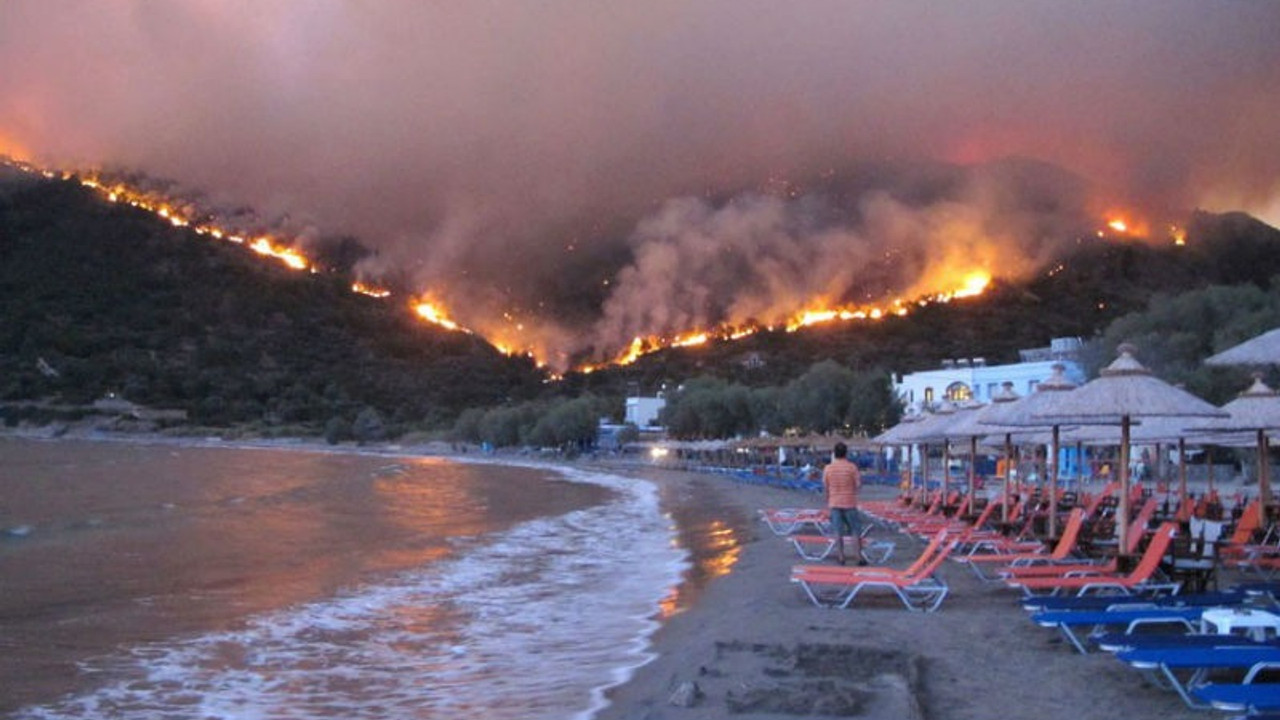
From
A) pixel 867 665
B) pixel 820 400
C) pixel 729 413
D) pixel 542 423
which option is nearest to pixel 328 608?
pixel 867 665

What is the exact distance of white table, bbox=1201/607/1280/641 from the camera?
781cm

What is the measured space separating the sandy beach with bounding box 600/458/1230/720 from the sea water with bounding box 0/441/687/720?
2.48 ft

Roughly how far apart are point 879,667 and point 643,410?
11013 cm

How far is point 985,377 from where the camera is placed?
6406 cm

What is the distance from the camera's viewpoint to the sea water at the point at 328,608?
10320 millimetres

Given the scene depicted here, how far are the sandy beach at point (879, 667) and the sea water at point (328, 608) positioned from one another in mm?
757

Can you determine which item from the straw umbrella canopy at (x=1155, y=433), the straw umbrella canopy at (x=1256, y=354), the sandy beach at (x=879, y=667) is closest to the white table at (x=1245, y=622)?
the sandy beach at (x=879, y=667)

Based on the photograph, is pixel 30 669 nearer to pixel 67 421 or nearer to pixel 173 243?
pixel 67 421

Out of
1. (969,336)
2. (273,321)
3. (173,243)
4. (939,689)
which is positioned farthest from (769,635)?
(173,243)

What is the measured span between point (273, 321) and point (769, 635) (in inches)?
6566

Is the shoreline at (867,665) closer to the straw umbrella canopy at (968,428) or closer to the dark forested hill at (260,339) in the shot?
the straw umbrella canopy at (968,428)

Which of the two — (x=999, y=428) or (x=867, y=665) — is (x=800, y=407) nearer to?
(x=999, y=428)

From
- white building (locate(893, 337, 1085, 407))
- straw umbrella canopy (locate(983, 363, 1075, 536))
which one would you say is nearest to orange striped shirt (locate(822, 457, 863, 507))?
straw umbrella canopy (locate(983, 363, 1075, 536))

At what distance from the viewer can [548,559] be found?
71.9 ft
